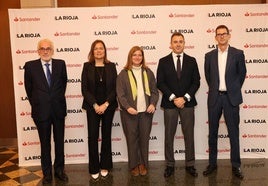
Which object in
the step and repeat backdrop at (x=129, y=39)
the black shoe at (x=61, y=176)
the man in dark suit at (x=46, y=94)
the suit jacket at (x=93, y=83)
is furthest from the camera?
the step and repeat backdrop at (x=129, y=39)

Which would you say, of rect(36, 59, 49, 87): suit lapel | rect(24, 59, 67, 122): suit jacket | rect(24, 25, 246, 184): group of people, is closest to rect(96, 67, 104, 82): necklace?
rect(24, 25, 246, 184): group of people

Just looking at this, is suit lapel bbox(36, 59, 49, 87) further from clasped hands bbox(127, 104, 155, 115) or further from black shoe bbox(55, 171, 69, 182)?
black shoe bbox(55, 171, 69, 182)

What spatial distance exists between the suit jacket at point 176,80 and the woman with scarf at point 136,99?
0.40ft

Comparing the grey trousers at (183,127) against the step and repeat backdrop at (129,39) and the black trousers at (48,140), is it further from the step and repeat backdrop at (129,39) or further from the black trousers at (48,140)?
the black trousers at (48,140)

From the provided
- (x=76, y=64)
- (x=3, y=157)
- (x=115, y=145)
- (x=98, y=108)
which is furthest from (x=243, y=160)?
(x=3, y=157)

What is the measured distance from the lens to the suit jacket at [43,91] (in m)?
3.47

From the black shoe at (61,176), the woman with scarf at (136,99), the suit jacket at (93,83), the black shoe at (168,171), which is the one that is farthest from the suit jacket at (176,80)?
the black shoe at (61,176)

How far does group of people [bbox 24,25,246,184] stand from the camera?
3512 mm

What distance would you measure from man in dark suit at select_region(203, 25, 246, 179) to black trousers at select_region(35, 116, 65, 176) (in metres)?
1.83

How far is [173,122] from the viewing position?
3695 millimetres

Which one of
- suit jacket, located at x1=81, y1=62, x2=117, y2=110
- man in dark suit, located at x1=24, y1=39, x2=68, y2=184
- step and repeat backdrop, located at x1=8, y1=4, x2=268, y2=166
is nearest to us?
man in dark suit, located at x1=24, y1=39, x2=68, y2=184

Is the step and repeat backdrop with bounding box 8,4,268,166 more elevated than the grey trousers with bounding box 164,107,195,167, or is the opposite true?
the step and repeat backdrop with bounding box 8,4,268,166

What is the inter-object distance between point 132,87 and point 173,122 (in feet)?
2.23

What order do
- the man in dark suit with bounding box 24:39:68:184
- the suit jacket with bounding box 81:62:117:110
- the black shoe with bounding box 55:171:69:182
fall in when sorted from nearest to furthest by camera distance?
the man in dark suit with bounding box 24:39:68:184, the suit jacket with bounding box 81:62:117:110, the black shoe with bounding box 55:171:69:182
